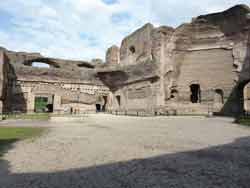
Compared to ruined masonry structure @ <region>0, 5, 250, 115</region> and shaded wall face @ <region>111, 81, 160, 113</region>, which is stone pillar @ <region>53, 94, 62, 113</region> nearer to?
ruined masonry structure @ <region>0, 5, 250, 115</region>

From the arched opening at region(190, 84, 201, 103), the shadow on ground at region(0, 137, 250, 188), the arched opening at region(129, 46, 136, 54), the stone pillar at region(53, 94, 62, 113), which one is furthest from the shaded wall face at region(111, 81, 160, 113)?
the shadow on ground at region(0, 137, 250, 188)

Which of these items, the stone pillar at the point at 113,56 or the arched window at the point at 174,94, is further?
the stone pillar at the point at 113,56

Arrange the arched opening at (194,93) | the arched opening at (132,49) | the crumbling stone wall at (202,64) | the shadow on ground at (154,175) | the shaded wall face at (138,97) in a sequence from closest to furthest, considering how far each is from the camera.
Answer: the shadow on ground at (154,175)
the crumbling stone wall at (202,64)
the shaded wall face at (138,97)
the arched opening at (194,93)
the arched opening at (132,49)

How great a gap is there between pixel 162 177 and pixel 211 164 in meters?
1.13

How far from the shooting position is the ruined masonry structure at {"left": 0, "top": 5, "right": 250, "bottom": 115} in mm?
19734

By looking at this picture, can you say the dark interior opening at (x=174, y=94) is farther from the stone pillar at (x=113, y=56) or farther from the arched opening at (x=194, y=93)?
the stone pillar at (x=113, y=56)

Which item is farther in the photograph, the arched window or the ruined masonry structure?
the arched window

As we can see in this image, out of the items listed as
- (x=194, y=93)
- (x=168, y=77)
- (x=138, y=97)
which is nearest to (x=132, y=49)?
(x=138, y=97)

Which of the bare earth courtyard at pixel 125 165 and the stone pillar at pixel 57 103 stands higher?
the stone pillar at pixel 57 103

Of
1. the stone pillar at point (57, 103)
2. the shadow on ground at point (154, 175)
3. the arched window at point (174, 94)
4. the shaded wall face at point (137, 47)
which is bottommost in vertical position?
the shadow on ground at point (154, 175)

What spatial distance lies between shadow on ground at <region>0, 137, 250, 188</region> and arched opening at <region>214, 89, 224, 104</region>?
56.4 ft

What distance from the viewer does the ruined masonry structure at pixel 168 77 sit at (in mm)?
19734

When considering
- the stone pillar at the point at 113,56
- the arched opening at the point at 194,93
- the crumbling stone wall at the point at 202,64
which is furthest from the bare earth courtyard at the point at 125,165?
the stone pillar at the point at 113,56

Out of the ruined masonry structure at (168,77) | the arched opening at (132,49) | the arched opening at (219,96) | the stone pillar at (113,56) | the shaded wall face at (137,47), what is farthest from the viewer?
the stone pillar at (113,56)
